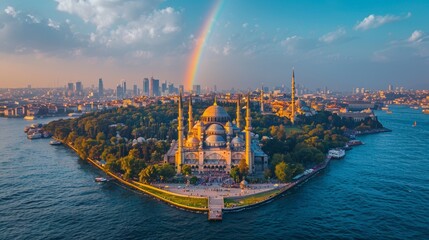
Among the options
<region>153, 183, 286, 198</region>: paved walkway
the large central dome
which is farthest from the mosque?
<region>153, 183, 286, 198</region>: paved walkway

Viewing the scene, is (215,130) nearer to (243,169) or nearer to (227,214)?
(243,169)

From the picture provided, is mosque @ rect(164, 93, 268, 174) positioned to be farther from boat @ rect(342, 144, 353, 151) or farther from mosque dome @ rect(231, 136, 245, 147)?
boat @ rect(342, 144, 353, 151)

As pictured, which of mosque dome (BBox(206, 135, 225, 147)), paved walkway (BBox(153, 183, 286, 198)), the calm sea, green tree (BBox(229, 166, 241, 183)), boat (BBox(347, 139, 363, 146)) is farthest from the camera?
boat (BBox(347, 139, 363, 146))

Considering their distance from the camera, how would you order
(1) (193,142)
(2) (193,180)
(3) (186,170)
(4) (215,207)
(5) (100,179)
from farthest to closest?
(1) (193,142) < (5) (100,179) < (3) (186,170) < (2) (193,180) < (4) (215,207)

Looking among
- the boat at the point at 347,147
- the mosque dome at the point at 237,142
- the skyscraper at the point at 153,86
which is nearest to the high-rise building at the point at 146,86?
the skyscraper at the point at 153,86

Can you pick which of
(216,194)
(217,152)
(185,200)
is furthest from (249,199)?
(217,152)

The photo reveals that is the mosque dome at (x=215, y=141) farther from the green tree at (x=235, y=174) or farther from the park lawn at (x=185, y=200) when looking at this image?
the park lawn at (x=185, y=200)
